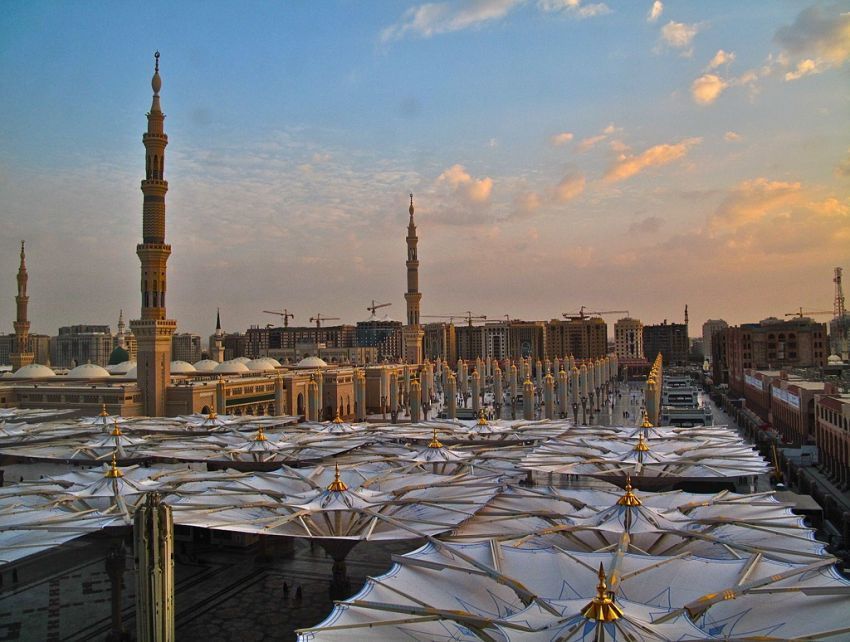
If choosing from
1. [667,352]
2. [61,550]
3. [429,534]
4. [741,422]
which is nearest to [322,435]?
[61,550]

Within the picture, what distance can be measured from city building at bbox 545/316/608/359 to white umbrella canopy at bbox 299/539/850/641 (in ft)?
372

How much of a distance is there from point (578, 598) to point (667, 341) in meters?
142

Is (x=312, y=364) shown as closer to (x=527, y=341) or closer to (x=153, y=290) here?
(x=153, y=290)

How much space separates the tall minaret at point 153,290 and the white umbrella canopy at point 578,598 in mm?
28596

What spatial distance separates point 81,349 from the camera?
417 feet

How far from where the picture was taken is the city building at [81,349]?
400 feet

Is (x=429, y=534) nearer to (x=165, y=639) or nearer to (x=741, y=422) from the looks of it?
(x=165, y=639)

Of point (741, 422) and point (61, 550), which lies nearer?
point (61, 550)

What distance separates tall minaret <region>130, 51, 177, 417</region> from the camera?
119 feet

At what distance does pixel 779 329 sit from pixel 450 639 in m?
66.5

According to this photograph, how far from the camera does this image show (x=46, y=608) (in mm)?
13945

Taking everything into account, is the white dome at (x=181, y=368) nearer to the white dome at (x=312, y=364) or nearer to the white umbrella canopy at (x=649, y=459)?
the white dome at (x=312, y=364)

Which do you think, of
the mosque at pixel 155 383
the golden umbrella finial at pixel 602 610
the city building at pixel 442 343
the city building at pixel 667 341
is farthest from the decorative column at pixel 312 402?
the city building at pixel 667 341

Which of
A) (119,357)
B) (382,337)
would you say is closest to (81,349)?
(382,337)
